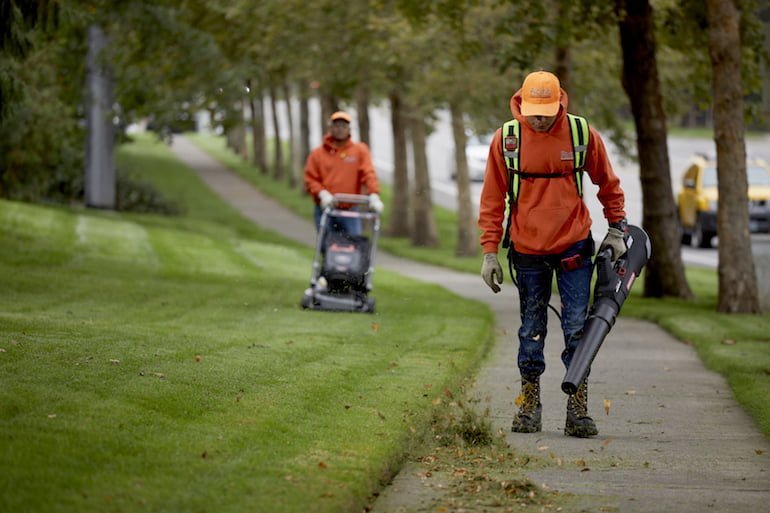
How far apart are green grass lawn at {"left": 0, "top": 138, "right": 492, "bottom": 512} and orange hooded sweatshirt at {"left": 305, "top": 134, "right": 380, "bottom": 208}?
1409 mm

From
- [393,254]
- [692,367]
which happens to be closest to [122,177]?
[393,254]

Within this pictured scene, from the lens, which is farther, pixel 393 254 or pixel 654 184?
pixel 393 254

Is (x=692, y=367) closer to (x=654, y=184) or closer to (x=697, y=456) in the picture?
(x=697, y=456)

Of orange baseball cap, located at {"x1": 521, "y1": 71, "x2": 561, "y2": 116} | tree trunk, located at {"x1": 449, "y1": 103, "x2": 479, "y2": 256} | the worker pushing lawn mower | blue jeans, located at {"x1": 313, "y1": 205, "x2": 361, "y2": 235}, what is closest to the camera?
orange baseball cap, located at {"x1": 521, "y1": 71, "x2": 561, "y2": 116}

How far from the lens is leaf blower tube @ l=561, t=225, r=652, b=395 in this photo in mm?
9430

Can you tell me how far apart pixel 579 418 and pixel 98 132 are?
30670mm

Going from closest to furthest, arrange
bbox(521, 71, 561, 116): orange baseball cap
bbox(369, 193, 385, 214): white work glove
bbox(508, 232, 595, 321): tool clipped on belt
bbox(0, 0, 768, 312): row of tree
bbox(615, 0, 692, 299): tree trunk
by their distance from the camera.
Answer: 1. bbox(521, 71, 561, 116): orange baseball cap
2. bbox(508, 232, 595, 321): tool clipped on belt
3. bbox(369, 193, 385, 214): white work glove
4. bbox(0, 0, 768, 312): row of tree
5. bbox(615, 0, 692, 299): tree trunk

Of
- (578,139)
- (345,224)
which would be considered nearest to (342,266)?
(345,224)

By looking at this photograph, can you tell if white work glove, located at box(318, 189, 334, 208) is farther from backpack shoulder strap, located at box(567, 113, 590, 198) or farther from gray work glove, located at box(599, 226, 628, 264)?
backpack shoulder strap, located at box(567, 113, 590, 198)

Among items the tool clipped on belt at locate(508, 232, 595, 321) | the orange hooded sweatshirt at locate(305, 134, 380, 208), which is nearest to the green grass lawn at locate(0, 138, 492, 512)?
the tool clipped on belt at locate(508, 232, 595, 321)

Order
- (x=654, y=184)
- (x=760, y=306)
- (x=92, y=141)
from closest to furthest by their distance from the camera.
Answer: (x=760, y=306)
(x=654, y=184)
(x=92, y=141)

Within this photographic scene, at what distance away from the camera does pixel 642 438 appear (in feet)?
31.9

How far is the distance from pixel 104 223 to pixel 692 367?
2077 cm

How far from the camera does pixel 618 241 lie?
9.62 metres
